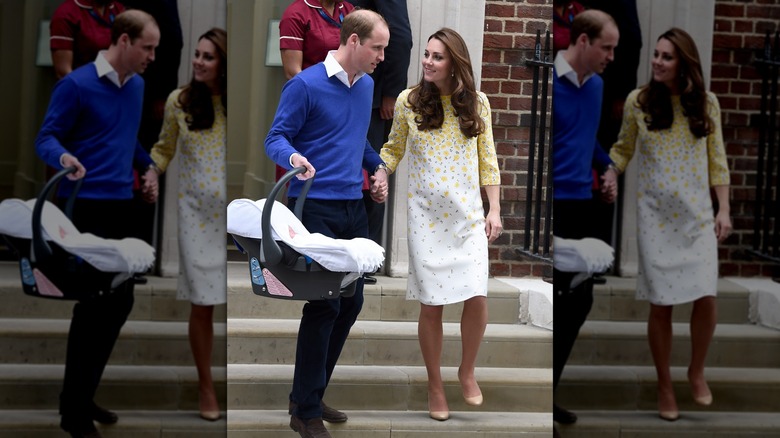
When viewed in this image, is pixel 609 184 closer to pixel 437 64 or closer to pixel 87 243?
pixel 87 243

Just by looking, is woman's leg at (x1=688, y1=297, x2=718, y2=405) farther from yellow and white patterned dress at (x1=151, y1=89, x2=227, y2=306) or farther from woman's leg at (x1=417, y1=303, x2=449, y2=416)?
woman's leg at (x1=417, y1=303, x2=449, y2=416)

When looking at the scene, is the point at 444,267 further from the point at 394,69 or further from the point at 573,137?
the point at 573,137

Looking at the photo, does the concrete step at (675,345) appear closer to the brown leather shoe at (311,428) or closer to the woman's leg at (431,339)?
the woman's leg at (431,339)

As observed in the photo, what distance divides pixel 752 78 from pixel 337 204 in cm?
140

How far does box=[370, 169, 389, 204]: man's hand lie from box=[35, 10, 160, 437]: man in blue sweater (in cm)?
81

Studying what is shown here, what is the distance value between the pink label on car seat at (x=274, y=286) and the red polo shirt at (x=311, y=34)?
22.2 inches

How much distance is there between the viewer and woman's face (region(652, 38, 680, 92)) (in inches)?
41.4

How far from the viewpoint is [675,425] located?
1.16m

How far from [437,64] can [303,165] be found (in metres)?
0.47

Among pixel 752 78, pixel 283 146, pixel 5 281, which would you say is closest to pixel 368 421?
pixel 283 146

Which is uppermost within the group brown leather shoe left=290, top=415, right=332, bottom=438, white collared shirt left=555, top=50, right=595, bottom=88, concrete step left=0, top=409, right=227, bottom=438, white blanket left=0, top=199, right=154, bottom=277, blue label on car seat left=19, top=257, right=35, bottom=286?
white collared shirt left=555, top=50, right=595, bottom=88

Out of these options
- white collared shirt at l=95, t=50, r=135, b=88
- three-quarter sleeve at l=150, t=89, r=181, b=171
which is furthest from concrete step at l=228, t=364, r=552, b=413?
white collared shirt at l=95, t=50, r=135, b=88

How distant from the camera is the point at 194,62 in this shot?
5.56 feet

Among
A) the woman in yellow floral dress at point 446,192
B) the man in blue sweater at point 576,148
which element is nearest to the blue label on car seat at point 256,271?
the woman in yellow floral dress at point 446,192
